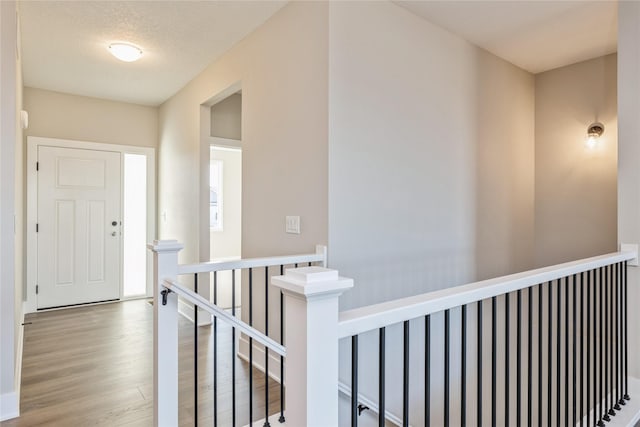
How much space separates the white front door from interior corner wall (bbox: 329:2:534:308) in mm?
3730

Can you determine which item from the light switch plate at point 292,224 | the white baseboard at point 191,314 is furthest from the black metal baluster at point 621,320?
the white baseboard at point 191,314

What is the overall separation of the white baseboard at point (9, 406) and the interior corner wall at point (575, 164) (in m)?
4.54

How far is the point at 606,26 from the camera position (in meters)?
2.96

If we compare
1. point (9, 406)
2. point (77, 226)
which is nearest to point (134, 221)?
point (77, 226)

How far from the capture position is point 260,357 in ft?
9.27

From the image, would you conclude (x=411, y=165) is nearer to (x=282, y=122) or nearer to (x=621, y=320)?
(x=282, y=122)

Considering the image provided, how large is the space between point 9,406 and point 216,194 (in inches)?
186

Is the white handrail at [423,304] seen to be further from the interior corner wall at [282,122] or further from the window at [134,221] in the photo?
the window at [134,221]

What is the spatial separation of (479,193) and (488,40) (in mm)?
1329

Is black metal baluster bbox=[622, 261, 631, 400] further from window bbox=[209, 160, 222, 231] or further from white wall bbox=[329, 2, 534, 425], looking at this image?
window bbox=[209, 160, 222, 231]

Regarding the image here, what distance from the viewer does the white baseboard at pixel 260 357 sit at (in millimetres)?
2617

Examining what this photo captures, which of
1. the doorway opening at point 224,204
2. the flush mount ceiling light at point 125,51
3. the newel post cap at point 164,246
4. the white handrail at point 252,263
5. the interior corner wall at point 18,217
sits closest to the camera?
the newel post cap at point 164,246

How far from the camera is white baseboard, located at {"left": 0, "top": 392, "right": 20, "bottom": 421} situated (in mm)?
2105

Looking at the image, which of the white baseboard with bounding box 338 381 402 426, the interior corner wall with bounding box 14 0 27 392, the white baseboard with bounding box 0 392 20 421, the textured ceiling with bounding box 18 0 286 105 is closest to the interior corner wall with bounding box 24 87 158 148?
the textured ceiling with bounding box 18 0 286 105
